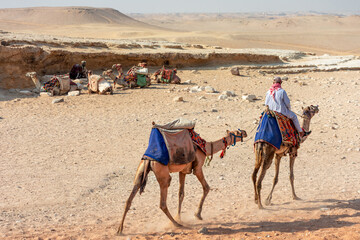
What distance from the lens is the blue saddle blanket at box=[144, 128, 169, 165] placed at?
567cm

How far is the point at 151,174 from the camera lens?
8.25 meters

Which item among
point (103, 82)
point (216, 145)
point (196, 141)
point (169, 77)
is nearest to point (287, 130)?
point (216, 145)

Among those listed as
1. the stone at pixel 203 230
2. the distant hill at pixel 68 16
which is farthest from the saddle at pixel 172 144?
the distant hill at pixel 68 16

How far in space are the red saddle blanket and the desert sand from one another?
112 centimetres

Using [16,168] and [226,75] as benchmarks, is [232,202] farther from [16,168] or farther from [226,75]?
[226,75]

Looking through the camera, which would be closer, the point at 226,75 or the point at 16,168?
the point at 16,168

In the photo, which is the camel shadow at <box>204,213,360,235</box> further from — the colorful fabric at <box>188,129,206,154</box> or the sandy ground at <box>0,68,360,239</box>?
the colorful fabric at <box>188,129,206,154</box>

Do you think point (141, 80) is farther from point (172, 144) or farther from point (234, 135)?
point (172, 144)

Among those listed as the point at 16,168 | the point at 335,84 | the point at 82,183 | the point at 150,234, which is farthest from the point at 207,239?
the point at 335,84

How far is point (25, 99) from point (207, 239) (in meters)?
10.9

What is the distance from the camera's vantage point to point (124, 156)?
9289mm

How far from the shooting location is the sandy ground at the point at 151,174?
602 cm

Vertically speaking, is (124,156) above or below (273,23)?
below

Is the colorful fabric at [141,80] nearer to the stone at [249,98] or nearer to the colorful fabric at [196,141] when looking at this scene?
the stone at [249,98]
